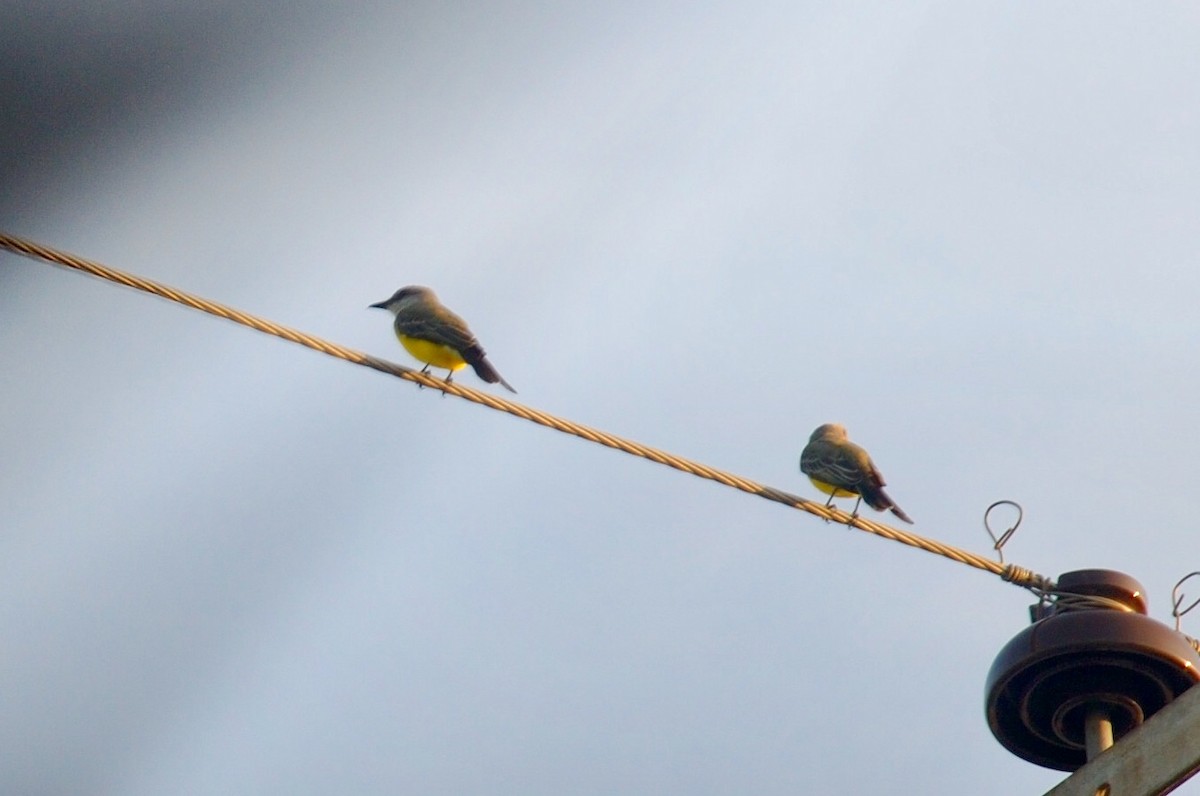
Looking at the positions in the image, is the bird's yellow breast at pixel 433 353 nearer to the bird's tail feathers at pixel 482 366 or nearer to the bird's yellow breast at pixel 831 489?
the bird's tail feathers at pixel 482 366

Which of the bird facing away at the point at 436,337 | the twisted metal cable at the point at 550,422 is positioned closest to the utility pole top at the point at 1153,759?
the twisted metal cable at the point at 550,422

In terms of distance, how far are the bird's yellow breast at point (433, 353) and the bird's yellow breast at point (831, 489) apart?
108 inches

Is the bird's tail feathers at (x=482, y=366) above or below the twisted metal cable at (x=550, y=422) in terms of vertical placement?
above

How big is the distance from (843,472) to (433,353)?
2.98 metres

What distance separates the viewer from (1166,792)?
302cm

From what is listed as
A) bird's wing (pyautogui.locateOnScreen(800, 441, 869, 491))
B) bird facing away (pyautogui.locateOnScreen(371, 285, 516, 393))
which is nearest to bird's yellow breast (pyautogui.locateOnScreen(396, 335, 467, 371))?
bird facing away (pyautogui.locateOnScreen(371, 285, 516, 393))

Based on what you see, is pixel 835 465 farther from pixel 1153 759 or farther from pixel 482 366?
pixel 1153 759

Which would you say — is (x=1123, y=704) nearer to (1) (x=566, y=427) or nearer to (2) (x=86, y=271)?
(1) (x=566, y=427)

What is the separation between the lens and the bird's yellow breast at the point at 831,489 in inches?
424

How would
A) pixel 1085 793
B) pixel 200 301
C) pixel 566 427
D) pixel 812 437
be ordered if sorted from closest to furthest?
1. pixel 1085 793
2. pixel 200 301
3. pixel 566 427
4. pixel 812 437

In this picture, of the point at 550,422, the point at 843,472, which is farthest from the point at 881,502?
the point at 550,422

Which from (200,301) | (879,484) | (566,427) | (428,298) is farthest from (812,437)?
(200,301)

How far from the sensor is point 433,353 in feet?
33.7

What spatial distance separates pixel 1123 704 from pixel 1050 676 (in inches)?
8.2
